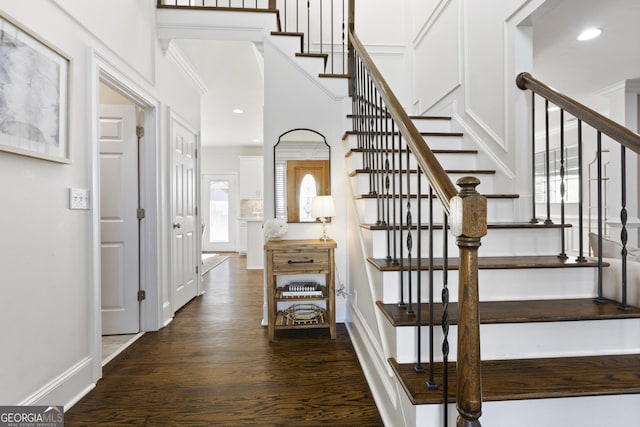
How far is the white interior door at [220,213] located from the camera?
8.25 metres

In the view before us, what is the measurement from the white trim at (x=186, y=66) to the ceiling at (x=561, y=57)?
1.9 inches

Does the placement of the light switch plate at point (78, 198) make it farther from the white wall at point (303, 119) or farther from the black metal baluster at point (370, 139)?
the black metal baluster at point (370, 139)

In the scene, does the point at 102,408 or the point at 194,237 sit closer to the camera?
the point at 102,408

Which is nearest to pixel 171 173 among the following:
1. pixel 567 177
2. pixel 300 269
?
pixel 300 269

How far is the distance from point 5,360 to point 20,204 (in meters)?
0.69

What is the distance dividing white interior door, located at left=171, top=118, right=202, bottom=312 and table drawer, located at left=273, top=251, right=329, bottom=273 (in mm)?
1250

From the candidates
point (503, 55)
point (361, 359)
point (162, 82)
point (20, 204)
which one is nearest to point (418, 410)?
point (361, 359)

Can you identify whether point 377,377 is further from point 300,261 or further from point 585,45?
point 585,45

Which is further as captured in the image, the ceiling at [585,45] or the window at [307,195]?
the window at [307,195]

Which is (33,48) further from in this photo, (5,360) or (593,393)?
(593,393)

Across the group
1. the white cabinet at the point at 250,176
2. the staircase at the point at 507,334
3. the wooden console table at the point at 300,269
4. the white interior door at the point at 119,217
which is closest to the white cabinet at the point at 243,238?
the white cabinet at the point at 250,176

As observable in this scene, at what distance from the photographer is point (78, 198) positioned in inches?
72.4

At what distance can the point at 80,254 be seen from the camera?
188 cm

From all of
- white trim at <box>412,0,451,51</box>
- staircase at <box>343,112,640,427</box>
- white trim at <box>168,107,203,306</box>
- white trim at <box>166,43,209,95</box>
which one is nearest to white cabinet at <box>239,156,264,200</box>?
white trim at <box>166,43,209,95</box>
